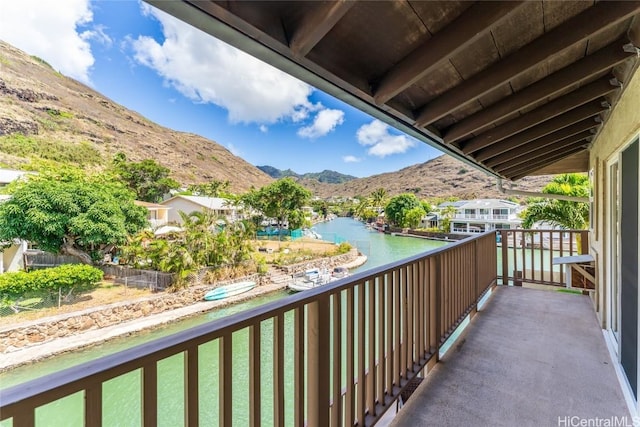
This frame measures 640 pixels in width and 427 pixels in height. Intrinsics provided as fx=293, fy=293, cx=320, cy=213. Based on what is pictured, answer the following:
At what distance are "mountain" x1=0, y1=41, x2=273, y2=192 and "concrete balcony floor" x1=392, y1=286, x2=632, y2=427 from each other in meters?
34.1

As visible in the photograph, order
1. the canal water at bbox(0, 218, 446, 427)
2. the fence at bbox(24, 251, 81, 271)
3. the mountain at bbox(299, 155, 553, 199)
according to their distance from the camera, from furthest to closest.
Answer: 1. the mountain at bbox(299, 155, 553, 199)
2. the fence at bbox(24, 251, 81, 271)
3. the canal water at bbox(0, 218, 446, 427)

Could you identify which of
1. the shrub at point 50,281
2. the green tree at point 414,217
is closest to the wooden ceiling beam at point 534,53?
the shrub at point 50,281

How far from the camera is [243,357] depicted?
24.5 feet

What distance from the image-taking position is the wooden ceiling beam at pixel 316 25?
87 cm

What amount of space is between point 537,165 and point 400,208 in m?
29.6

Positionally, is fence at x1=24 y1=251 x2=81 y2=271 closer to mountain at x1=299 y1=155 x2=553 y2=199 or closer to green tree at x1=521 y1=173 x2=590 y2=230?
green tree at x1=521 y1=173 x2=590 y2=230

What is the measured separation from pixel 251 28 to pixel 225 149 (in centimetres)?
8748

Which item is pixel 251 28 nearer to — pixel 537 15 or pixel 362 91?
pixel 362 91

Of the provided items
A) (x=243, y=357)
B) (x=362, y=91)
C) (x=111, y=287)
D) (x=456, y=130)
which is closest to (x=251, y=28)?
(x=362, y=91)

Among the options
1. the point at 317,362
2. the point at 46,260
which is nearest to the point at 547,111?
the point at 317,362

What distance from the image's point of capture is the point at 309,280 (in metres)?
13.2

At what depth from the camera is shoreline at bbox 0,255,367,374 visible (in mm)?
7676

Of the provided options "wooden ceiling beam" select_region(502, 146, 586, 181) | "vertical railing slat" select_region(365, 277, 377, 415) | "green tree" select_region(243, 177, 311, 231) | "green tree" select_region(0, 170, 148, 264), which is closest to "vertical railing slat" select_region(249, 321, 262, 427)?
"vertical railing slat" select_region(365, 277, 377, 415)

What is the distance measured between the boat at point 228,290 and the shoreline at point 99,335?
0.21 m
